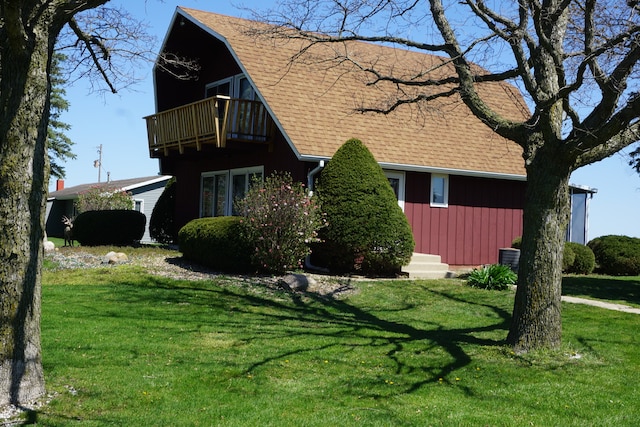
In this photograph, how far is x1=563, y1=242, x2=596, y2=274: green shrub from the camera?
19.1m

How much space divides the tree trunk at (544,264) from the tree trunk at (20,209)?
574 centimetres

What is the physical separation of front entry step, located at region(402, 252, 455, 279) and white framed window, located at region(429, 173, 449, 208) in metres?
1.96

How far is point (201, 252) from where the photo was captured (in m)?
15.9

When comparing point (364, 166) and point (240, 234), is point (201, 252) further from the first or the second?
point (364, 166)

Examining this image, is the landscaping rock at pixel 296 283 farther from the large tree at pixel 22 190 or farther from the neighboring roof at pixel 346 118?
the large tree at pixel 22 190

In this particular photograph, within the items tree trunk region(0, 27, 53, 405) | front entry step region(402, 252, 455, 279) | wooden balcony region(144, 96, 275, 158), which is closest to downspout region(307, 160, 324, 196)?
wooden balcony region(144, 96, 275, 158)

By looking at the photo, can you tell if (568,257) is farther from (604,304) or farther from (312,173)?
(312,173)

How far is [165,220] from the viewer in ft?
77.8

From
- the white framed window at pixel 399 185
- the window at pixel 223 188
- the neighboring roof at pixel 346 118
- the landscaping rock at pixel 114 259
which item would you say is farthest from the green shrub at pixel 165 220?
the white framed window at pixel 399 185

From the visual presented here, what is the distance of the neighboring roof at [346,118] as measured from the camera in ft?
55.7

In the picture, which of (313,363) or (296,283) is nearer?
(313,363)

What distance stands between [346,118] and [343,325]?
348 inches

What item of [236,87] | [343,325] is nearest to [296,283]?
[343,325]

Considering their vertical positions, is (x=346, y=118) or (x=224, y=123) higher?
(x=346, y=118)
